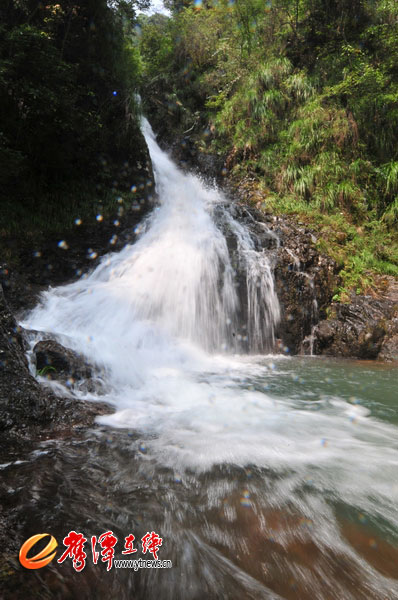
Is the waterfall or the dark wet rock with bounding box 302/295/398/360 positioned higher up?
the waterfall

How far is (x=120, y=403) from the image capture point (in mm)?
3217

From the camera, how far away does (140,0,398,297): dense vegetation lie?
835 cm

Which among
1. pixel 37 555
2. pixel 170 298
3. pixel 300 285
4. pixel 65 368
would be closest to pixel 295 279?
pixel 300 285

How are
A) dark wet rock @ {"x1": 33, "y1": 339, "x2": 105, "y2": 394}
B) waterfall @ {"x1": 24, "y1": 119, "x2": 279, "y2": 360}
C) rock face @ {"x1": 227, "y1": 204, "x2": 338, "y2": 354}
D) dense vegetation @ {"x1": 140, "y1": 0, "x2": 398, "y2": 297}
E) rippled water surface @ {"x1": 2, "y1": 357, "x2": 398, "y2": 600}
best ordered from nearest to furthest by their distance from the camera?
rippled water surface @ {"x1": 2, "y1": 357, "x2": 398, "y2": 600}
dark wet rock @ {"x1": 33, "y1": 339, "x2": 105, "y2": 394}
waterfall @ {"x1": 24, "y1": 119, "x2": 279, "y2": 360}
rock face @ {"x1": 227, "y1": 204, "x2": 338, "y2": 354}
dense vegetation @ {"x1": 140, "y1": 0, "x2": 398, "y2": 297}

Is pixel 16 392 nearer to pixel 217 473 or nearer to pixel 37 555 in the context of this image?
pixel 37 555

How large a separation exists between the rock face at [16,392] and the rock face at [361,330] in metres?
4.91

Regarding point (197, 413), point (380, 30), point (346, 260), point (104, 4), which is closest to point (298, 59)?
point (380, 30)

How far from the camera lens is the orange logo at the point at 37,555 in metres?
1.12

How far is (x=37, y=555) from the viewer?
118 centimetres

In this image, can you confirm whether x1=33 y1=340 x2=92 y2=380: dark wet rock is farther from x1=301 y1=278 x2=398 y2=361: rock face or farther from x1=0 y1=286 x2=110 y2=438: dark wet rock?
x1=301 y1=278 x2=398 y2=361: rock face

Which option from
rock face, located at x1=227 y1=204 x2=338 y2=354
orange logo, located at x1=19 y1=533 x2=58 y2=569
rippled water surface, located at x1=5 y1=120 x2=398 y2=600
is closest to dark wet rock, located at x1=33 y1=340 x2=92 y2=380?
rippled water surface, located at x1=5 y1=120 x2=398 y2=600

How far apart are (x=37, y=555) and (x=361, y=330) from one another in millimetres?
6042

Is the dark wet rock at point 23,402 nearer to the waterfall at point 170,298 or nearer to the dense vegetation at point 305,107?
the waterfall at point 170,298

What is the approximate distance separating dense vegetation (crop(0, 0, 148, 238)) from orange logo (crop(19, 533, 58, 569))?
607 cm
